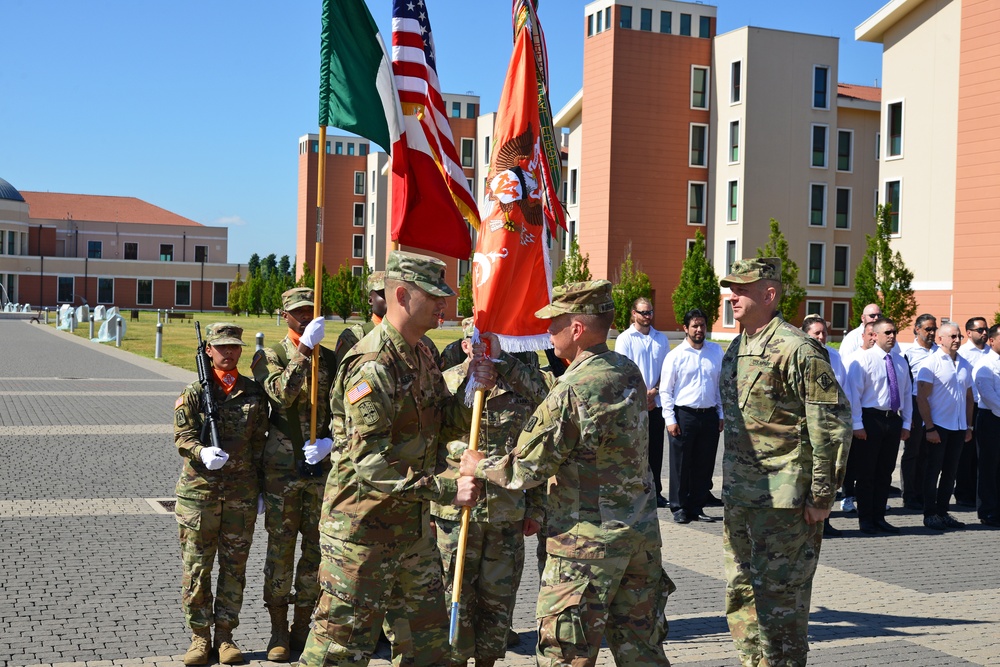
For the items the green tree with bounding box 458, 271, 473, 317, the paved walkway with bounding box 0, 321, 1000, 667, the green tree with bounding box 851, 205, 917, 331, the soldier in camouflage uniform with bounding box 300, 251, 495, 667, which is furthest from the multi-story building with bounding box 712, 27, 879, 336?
the soldier in camouflage uniform with bounding box 300, 251, 495, 667

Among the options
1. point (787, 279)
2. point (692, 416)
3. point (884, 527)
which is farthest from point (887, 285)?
point (692, 416)

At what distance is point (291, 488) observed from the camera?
6480 mm

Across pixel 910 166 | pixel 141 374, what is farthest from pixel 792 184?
pixel 141 374

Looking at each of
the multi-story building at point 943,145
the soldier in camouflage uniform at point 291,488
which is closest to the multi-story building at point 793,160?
the multi-story building at point 943,145

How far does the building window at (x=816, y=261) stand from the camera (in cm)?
6031

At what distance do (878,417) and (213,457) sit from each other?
7.51 metres

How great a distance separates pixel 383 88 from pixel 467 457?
3.02m

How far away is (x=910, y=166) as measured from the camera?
40188 mm

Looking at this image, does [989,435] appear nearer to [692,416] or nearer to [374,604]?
[692,416]

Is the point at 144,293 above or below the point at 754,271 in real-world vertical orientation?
above

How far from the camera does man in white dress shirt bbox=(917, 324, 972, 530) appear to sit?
11477mm

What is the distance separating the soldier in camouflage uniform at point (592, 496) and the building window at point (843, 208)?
58.9 m

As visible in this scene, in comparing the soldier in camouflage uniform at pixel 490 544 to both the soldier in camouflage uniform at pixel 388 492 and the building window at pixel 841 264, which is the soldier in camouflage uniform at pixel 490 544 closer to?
the soldier in camouflage uniform at pixel 388 492

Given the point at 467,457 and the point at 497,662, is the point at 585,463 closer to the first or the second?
the point at 467,457
